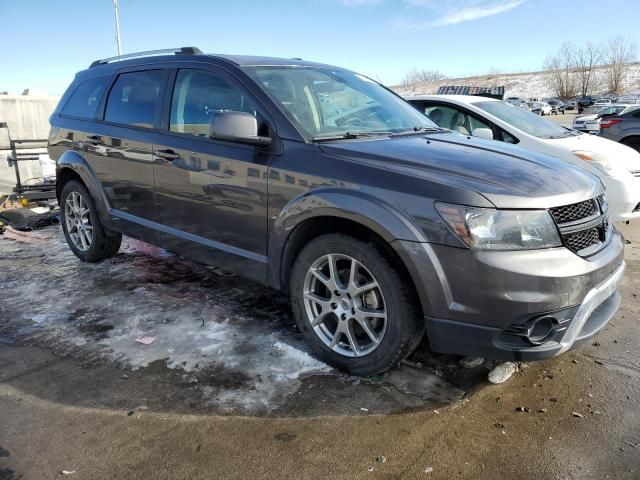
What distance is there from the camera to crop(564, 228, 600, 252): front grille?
103 inches

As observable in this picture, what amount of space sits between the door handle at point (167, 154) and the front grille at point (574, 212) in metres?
2.57

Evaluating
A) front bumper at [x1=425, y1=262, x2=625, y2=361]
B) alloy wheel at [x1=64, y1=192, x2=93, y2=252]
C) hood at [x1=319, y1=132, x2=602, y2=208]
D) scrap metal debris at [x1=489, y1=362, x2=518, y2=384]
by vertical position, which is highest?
hood at [x1=319, y1=132, x2=602, y2=208]

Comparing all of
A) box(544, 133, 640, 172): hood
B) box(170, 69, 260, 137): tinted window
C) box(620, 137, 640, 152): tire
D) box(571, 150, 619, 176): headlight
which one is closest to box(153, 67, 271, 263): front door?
box(170, 69, 260, 137): tinted window

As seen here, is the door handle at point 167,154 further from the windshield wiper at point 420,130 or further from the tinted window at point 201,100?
the windshield wiper at point 420,130

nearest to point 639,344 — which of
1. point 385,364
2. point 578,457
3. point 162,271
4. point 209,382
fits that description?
point 578,457

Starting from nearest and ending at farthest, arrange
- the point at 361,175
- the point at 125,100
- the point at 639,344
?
the point at 361,175
the point at 639,344
the point at 125,100

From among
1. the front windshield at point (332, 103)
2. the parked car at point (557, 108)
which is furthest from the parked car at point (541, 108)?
the front windshield at point (332, 103)

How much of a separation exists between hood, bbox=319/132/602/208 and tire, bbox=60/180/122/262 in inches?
116

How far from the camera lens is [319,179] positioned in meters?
2.96

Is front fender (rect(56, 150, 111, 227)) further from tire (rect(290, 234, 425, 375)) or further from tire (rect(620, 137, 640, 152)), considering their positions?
tire (rect(620, 137, 640, 152))

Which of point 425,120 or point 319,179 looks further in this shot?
point 425,120

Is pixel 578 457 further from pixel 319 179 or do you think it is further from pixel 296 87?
pixel 296 87

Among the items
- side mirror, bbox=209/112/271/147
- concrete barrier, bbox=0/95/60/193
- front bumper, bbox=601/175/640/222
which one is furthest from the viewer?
concrete barrier, bbox=0/95/60/193

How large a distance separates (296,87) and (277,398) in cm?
209
